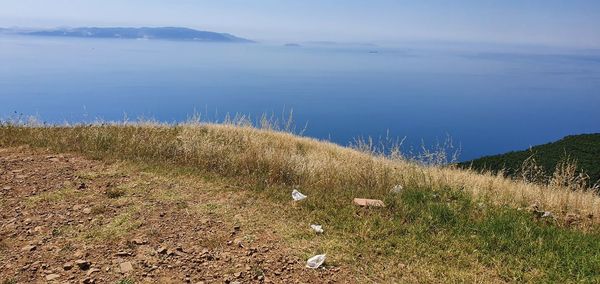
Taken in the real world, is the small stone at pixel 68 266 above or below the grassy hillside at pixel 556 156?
above

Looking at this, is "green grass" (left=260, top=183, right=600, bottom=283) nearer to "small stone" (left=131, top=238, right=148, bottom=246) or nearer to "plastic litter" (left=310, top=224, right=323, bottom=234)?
"plastic litter" (left=310, top=224, right=323, bottom=234)

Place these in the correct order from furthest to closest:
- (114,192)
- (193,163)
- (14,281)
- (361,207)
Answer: (193,163) → (114,192) → (361,207) → (14,281)

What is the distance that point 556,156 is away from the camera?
1070 inches

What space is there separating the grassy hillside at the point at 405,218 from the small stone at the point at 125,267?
155cm

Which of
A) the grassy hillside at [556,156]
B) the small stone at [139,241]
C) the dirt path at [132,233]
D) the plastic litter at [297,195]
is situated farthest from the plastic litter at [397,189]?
the grassy hillside at [556,156]

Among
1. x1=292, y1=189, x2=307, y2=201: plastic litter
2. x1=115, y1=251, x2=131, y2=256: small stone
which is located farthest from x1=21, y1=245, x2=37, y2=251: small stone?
x1=292, y1=189, x2=307, y2=201: plastic litter

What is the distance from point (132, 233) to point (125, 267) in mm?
820

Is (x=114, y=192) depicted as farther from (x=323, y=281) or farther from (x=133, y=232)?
(x=323, y=281)

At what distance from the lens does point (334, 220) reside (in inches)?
197

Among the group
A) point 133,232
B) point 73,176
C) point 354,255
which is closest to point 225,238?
point 133,232

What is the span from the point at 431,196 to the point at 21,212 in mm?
5223

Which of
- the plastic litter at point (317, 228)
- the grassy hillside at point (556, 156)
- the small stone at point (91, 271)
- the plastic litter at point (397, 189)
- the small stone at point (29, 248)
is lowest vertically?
the grassy hillside at point (556, 156)

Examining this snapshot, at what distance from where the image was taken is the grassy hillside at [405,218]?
13.3ft

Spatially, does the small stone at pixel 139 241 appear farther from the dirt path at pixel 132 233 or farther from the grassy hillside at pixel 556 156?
the grassy hillside at pixel 556 156
